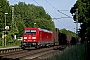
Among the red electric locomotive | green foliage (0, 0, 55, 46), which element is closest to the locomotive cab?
the red electric locomotive

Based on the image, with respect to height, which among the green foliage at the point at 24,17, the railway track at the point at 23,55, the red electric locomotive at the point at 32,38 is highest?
the green foliage at the point at 24,17

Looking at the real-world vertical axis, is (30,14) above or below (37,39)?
above

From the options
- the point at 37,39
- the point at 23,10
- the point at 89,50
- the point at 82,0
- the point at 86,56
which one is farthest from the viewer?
the point at 23,10

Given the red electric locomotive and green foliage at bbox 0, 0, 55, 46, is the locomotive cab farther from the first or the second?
green foliage at bbox 0, 0, 55, 46

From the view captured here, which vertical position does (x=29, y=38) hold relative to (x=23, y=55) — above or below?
above

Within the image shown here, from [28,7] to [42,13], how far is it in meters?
10.9

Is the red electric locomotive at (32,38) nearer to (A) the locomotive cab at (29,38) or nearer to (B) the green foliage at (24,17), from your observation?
(A) the locomotive cab at (29,38)

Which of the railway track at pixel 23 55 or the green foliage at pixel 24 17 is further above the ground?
the green foliage at pixel 24 17

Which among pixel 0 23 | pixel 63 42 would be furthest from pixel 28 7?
pixel 63 42

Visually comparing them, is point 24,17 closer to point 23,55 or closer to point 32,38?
point 32,38

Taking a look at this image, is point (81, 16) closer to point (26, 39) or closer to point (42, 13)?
point (26, 39)

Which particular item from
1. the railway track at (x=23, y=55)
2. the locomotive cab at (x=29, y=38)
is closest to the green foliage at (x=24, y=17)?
the locomotive cab at (x=29, y=38)

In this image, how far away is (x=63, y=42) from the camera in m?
71.9

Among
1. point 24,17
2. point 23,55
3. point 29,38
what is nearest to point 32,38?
Result: point 29,38
